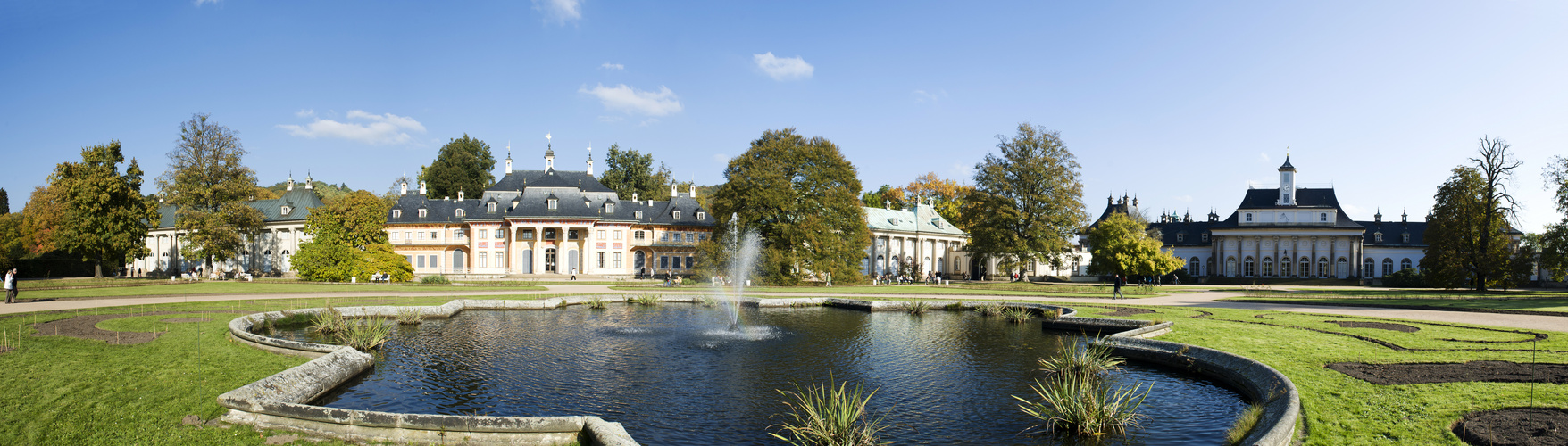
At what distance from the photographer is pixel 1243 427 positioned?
8453 millimetres

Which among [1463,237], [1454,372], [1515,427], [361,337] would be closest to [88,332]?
[361,337]

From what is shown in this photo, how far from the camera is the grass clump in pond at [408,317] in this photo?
64.1 ft

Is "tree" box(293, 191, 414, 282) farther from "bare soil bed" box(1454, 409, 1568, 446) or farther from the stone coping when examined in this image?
"bare soil bed" box(1454, 409, 1568, 446)

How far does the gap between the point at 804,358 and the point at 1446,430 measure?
30.8 ft

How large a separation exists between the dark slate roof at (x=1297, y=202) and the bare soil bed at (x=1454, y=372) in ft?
209

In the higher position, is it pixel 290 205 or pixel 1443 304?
pixel 290 205

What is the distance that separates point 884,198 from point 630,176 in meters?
28.1

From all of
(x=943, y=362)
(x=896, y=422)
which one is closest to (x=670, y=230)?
(x=943, y=362)

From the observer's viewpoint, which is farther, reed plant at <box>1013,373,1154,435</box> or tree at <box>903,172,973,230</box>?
tree at <box>903,172,973,230</box>

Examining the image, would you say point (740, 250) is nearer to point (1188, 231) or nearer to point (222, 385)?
point (222, 385)

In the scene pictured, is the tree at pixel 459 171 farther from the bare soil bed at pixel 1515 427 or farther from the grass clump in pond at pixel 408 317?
the bare soil bed at pixel 1515 427

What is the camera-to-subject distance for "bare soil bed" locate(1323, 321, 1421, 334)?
1709 centimetres

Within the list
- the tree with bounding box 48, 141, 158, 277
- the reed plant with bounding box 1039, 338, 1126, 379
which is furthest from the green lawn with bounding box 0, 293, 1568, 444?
the tree with bounding box 48, 141, 158, 277

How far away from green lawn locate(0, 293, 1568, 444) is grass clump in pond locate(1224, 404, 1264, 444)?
496 millimetres
